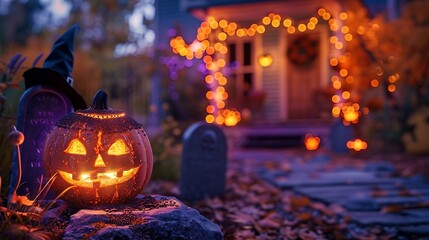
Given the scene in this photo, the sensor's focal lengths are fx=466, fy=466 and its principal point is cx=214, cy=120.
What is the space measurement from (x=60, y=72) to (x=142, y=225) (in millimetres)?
1740

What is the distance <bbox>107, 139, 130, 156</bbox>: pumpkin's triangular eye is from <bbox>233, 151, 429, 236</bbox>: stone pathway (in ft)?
8.32

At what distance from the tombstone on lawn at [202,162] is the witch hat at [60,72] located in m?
1.73

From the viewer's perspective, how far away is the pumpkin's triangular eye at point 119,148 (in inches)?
112

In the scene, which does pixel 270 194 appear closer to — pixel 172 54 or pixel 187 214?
pixel 187 214

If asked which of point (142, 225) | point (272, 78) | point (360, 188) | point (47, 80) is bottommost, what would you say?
point (360, 188)

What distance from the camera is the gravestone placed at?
3.30 m

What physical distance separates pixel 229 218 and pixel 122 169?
161 cm

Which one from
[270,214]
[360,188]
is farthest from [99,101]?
[360,188]

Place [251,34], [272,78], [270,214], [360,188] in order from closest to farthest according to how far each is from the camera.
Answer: [270,214] < [360,188] < [251,34] < [272,78]

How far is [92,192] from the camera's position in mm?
2826

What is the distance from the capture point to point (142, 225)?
2.42 metres

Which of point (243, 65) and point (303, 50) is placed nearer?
point (303, 50)

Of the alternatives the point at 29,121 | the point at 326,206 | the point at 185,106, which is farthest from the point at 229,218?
the point at 185,106

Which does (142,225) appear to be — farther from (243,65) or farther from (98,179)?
(243,65)
